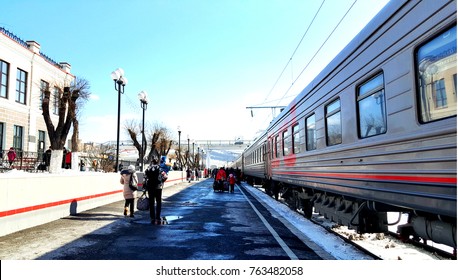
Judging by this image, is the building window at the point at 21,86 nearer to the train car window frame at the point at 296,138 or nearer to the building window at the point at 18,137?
the building window at the point at 18,137

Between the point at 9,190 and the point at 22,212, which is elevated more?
the point at 9,190

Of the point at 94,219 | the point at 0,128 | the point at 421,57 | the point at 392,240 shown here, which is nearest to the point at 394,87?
the point at 421,57

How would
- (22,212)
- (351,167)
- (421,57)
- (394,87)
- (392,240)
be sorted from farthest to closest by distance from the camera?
(22,212) < (392,240) < (351,167) < (394,87) < (421,57)

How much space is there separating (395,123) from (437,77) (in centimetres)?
85

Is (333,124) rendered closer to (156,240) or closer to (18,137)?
(156,240)

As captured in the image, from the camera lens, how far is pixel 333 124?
6.79 meters

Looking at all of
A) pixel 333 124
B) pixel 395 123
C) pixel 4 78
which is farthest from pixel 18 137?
pixel 395 123

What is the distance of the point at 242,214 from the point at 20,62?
2221cm

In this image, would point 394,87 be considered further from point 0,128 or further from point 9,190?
point 0,128

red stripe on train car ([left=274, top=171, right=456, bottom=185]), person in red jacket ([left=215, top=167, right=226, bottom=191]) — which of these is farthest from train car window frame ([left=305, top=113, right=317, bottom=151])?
person in red jacket ([left=215, top=167, right=226, bottom=191])

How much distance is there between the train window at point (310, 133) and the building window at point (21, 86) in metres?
24.2

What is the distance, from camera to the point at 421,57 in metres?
3.87

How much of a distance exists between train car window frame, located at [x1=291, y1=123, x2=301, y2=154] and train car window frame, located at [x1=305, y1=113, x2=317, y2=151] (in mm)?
693

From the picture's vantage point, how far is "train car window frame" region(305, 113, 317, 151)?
798cm
